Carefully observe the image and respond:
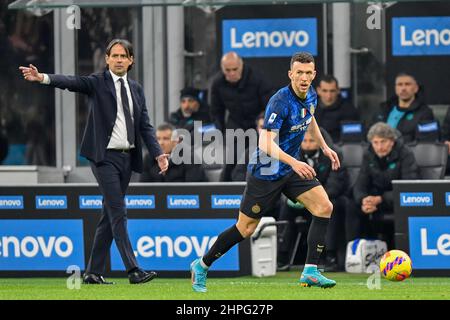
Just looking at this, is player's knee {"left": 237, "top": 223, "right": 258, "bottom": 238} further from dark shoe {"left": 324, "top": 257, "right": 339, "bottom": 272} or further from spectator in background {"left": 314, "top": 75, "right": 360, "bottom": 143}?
spectator in background {"left": 314, "top": 75, "right": 360, "bottom": 143}

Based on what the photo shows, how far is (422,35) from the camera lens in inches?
749

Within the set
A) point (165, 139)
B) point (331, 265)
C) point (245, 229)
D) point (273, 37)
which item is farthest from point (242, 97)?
point (245, 229)

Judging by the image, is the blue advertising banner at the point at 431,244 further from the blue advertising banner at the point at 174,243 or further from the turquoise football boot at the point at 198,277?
the turquoise football boot at the point at 198,277

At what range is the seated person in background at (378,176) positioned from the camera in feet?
54.6

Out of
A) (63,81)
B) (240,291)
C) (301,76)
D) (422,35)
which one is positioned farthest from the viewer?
(422,35)

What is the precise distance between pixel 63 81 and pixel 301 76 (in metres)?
2.46

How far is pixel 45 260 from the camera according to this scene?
16.3 metres

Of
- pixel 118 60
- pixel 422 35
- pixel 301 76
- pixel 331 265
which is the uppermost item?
pixel 422 35

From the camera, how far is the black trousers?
43.7 feet

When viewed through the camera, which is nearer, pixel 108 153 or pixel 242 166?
pixel 108 153

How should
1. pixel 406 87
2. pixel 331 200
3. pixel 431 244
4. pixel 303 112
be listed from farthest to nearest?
pixel 406 87
pixel 331 200
pixel 431 244
pixel 303 112

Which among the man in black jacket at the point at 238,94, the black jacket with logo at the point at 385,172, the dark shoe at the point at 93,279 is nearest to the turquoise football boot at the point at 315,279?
the dark shoe at the point at 93,279

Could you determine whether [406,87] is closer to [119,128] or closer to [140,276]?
[119,128]
